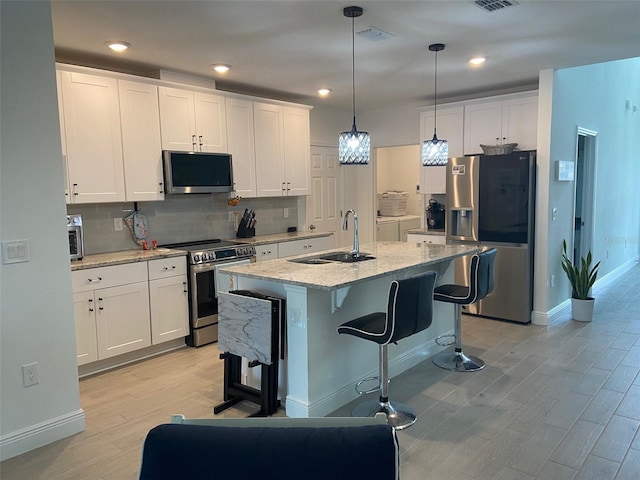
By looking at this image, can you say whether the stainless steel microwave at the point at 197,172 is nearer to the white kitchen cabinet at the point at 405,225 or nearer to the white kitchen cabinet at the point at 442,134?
the white kitchen cabinet at the point at 442,134

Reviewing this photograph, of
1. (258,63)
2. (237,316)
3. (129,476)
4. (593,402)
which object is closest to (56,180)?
(237,316)

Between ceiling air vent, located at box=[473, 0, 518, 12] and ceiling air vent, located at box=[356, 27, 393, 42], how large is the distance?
0.72 m

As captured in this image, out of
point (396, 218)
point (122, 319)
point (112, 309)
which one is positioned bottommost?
point (122, 319)

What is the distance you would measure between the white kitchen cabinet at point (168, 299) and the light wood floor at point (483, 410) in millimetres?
224

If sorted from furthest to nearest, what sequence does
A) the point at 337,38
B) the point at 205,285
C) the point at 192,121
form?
the point at 192,121, the point at 205,285, the point at 337,38

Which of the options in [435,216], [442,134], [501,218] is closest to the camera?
[501,218]

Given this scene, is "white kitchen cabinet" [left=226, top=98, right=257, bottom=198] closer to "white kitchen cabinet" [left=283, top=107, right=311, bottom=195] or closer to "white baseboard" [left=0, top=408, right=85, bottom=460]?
"white kitchen cabinet" [left=283, top=107, right=311, bottom=195]

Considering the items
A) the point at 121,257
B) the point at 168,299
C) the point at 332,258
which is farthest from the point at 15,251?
the point at 332,258

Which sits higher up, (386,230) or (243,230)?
(243,230)

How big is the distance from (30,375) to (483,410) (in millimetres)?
2715

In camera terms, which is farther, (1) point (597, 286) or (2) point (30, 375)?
(1) point (597, 286)

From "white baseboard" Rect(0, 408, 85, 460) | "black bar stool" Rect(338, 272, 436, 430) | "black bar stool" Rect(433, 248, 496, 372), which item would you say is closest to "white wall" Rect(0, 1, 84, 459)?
"white baseboard" Rect(0, 408, 85, 460)

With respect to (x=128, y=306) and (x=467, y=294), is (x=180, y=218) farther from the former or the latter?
(x=467, y=294)

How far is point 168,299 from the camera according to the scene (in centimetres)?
417
